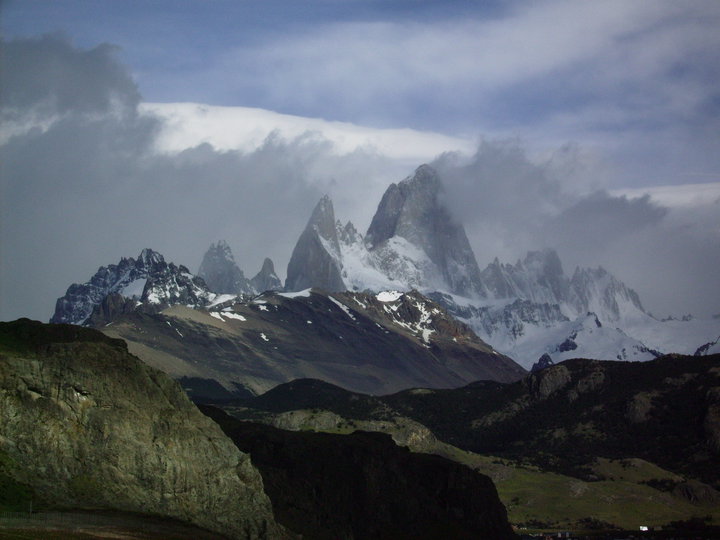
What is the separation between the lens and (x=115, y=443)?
160 m

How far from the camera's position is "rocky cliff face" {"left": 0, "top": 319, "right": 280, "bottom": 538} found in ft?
504

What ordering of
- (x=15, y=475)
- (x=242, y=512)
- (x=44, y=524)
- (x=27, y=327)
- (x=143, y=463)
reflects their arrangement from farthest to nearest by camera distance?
1. (x=27, y=327)
2. (x=242, y=512)
3. (x=143, y=463)
4. (x=15, y=475)
5. (x=44, y=524)

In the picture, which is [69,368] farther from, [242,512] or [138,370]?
[242,512]

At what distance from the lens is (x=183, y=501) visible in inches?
6486

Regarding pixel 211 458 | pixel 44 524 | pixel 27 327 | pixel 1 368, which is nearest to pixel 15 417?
pixel 1 368

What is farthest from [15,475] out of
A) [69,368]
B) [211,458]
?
[211,458]

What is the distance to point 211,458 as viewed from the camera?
171 m

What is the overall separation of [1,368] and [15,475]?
12832 mm

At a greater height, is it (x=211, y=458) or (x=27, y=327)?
(x=27, y=327)

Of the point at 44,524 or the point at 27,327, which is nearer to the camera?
the point at 44,524

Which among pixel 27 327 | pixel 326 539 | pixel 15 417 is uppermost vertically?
pixel 27 327

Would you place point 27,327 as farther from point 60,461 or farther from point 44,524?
point 44,524

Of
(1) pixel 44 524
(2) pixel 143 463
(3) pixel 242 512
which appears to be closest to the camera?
(1) pixel 44 524

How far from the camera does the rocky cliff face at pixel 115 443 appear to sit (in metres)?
154
